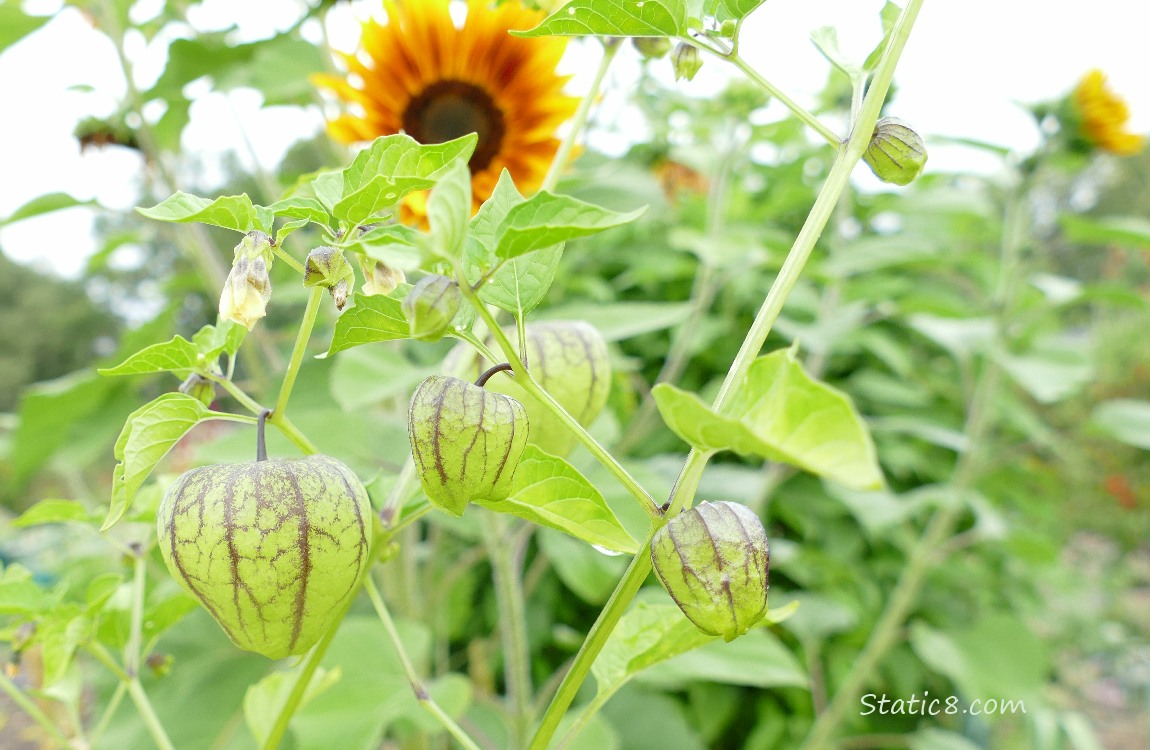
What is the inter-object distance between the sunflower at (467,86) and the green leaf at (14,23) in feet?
1.52

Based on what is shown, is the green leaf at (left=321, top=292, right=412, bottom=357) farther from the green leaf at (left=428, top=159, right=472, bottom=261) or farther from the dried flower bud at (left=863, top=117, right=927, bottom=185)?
the dried flower bud at (left=863, top=117, right=927, bottom=185)

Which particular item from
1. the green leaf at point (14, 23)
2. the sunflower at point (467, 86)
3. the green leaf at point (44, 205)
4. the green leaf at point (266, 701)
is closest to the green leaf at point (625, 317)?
the sunflower at point (467, 86)

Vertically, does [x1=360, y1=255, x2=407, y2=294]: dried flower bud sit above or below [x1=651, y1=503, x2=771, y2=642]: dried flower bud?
above

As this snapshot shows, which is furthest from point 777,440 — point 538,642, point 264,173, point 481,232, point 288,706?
point 538,642

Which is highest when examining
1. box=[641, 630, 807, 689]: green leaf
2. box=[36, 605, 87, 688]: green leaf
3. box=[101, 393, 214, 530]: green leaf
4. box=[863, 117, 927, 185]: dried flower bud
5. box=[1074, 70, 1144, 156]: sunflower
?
box=[1074, 70, 1144, 156]: sunflower

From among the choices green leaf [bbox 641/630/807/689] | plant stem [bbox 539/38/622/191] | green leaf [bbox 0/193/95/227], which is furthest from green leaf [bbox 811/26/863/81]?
green leaf [bbox 0/193/95/227]

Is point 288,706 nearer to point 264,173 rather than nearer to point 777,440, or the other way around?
point 777,440

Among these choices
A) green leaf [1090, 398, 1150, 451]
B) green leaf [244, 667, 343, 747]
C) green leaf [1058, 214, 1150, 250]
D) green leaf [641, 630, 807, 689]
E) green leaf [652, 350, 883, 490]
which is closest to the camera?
green leaf [652, 350, 883, 490]

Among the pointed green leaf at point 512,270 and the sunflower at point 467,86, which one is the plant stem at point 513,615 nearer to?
the sunflower at point 467,86

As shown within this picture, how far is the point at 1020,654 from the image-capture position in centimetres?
111

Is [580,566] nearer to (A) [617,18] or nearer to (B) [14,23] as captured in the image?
(A) [617,18]

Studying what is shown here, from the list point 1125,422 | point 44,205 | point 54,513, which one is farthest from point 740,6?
point 1125,422

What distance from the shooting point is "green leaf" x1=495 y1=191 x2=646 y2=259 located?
0.69 ft

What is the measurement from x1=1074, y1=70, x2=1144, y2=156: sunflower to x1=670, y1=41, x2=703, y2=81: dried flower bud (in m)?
1.06
